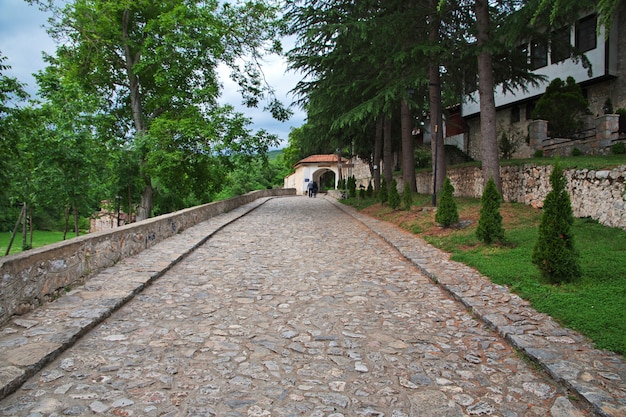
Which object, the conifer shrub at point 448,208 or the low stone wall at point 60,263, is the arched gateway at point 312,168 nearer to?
the conifer shrub at point 448,208

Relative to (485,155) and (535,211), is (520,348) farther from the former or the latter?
(485,155)

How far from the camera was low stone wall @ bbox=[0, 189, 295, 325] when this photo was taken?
3.95 metres

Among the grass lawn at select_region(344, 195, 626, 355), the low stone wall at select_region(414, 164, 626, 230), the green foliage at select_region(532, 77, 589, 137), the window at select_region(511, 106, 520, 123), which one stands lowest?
the grass lawn at select_region(344, 195, 626, 355)

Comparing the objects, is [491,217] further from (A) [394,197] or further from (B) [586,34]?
(B) [586,34]

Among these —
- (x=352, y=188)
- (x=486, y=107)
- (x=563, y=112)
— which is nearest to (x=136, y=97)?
(x=352, y=188)

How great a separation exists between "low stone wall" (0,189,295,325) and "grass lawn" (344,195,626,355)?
5.28 meters

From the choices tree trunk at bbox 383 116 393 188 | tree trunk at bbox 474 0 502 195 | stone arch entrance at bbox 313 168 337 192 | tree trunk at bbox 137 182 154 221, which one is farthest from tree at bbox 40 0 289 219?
stone arch entrance at bbox 313 168 337 192

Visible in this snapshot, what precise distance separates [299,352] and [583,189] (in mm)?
8733

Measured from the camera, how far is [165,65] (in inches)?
775

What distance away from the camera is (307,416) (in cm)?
254

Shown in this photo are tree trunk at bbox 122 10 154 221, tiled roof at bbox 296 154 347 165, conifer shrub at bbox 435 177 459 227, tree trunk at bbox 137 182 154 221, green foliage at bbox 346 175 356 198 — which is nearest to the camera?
conifer shrub at bbox 435 177 459 227

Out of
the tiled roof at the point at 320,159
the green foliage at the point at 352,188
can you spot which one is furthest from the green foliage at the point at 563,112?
the tiled roof at the point at 320,159

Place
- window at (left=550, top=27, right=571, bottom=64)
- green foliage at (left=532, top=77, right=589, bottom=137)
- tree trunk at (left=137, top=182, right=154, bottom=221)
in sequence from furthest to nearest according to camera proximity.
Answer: tree trunk at (left=137, top=182, right=154, bottom=221) → green foliage at (left=532, top=77, right=589, bottom=137) → window at (left=550, top=27, right=571, bottom=64)

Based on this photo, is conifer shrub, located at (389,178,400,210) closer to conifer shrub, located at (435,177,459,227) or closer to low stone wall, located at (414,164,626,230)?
low stone wall, located at (414,164,626,230)
